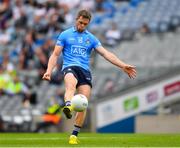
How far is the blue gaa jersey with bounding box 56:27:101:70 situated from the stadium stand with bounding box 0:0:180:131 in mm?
11476

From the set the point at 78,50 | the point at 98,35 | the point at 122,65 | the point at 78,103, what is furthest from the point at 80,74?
the point at 98,35

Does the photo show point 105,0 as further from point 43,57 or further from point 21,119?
point 21,119

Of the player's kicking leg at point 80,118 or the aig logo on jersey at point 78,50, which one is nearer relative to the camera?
the player's kicking leg at point 80,118

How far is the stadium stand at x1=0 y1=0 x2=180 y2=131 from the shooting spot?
86.8 ft

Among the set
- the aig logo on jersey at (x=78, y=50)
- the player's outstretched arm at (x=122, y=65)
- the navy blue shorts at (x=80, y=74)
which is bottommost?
the navy blue shorts at (x=80, y=74)

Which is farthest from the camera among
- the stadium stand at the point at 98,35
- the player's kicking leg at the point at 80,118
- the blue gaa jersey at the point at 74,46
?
the stadium stand at the point at 98,35

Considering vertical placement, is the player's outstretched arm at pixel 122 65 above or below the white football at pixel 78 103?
above

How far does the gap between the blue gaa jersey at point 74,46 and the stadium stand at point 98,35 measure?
11476 mm

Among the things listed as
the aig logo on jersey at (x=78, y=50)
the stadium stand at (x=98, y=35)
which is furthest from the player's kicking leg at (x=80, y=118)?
the stadium stand at (x=98, y=35)

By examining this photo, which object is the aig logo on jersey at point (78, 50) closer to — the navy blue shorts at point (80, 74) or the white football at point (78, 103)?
the navy blue shorts at point (80, 74)

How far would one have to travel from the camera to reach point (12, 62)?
29953 millimetres

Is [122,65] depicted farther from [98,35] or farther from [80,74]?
[98,35]

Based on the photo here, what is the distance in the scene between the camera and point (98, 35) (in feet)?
94.7

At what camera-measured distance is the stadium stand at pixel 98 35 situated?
2647 cm
